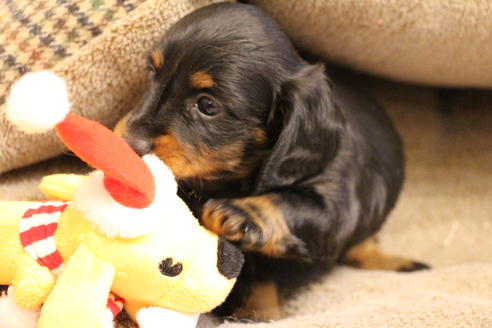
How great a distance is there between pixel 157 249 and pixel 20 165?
0.77 m

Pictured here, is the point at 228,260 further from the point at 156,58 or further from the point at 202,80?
the point at 156,58

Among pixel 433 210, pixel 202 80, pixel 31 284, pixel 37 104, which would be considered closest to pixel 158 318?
pixel 31 284

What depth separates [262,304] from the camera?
1.76 meters

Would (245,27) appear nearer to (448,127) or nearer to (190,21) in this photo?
(190,21)

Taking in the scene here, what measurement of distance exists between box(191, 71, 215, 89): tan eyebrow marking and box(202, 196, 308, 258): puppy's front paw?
0.95 ft

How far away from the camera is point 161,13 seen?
1.67 metres

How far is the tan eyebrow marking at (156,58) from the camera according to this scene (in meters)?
1.56

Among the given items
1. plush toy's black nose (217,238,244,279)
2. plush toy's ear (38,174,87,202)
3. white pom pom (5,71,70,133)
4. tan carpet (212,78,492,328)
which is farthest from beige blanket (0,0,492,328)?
white pom pom (5,71,70,133)

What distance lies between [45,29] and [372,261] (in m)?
1.36

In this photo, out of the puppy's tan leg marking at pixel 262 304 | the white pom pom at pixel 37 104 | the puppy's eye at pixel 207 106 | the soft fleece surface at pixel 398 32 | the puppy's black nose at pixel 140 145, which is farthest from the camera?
the soft fleece surface at pixel 398 32

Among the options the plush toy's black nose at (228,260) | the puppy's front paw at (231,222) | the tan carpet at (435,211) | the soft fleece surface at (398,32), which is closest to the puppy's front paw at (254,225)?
the puppy's front paw at (231,222)

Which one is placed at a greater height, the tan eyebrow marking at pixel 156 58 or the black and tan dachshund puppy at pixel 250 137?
the tan eyebrow marking at pixel 156 58

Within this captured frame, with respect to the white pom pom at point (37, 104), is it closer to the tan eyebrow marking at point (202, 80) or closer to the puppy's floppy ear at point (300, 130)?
the tan eyebrow marking at point (202, 80)

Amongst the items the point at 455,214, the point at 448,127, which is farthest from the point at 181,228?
the point at 448,127
